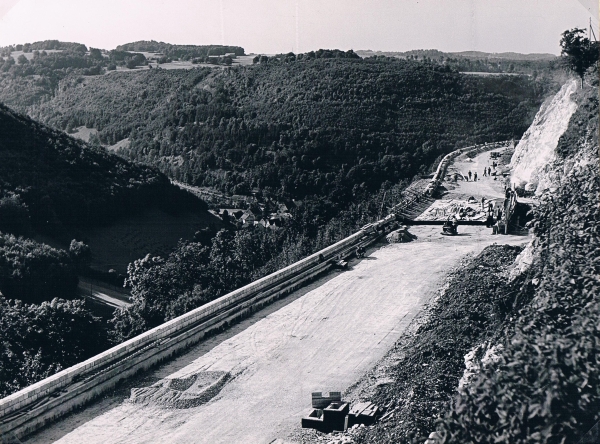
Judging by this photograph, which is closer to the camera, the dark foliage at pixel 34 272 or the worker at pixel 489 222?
the worker at pixel 489 222

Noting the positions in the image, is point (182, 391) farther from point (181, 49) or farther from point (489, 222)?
point (181, 49)

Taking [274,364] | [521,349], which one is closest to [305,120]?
[274,364]

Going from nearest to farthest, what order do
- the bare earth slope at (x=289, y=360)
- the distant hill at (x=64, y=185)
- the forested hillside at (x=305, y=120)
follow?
the bare earth slope at (x=289, y=360) → the distant hill at (x=64, y=185) → the forested hillside at (x=305, y=120)

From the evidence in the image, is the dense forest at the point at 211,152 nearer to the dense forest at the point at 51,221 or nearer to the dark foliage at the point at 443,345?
the dense forest at the point at 51,221

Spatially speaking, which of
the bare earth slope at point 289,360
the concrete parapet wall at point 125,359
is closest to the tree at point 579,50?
the bare earth slope at point 289,360

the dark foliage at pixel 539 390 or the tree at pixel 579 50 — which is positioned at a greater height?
the tree at pixel 579 50

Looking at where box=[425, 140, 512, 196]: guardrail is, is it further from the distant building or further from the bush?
the bush

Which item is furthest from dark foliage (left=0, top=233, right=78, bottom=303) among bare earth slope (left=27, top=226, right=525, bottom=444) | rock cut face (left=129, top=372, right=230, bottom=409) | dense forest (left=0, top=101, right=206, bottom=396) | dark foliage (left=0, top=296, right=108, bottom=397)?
rock cut face (left=129, top=372, right=230, bottom=409)
